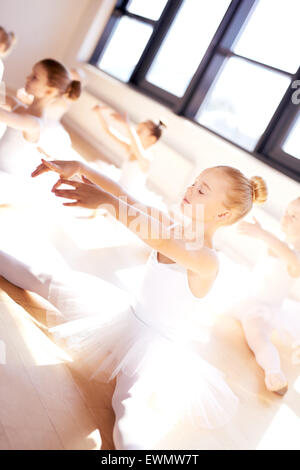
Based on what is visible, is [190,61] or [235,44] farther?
[190,61]

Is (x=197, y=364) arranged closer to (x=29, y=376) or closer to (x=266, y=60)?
(x=29, y=376)

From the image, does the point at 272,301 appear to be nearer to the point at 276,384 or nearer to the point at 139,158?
the point at 276,384

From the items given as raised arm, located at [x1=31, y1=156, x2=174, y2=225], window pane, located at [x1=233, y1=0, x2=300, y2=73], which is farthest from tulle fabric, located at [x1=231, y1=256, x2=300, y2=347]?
window pane, located at [x1=233, y1=0, x2=300, y2=73]

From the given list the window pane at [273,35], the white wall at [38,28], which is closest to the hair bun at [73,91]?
the window pane at [273,35]

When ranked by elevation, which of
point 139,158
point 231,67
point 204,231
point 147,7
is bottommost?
point 139,158

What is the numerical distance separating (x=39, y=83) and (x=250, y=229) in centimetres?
132

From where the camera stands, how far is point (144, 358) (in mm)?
1612

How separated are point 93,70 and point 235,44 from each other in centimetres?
228

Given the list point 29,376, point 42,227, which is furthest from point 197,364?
point 42,227

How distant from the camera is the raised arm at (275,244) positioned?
2.56m

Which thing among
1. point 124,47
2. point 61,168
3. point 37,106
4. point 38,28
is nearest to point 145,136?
point 37,106

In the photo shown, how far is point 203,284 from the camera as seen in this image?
5.52 feet

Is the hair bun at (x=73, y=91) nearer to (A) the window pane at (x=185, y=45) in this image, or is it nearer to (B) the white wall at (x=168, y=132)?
(B) the white wall at (x=168, y=132)

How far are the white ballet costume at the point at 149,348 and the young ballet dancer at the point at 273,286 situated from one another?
834 millimetres
